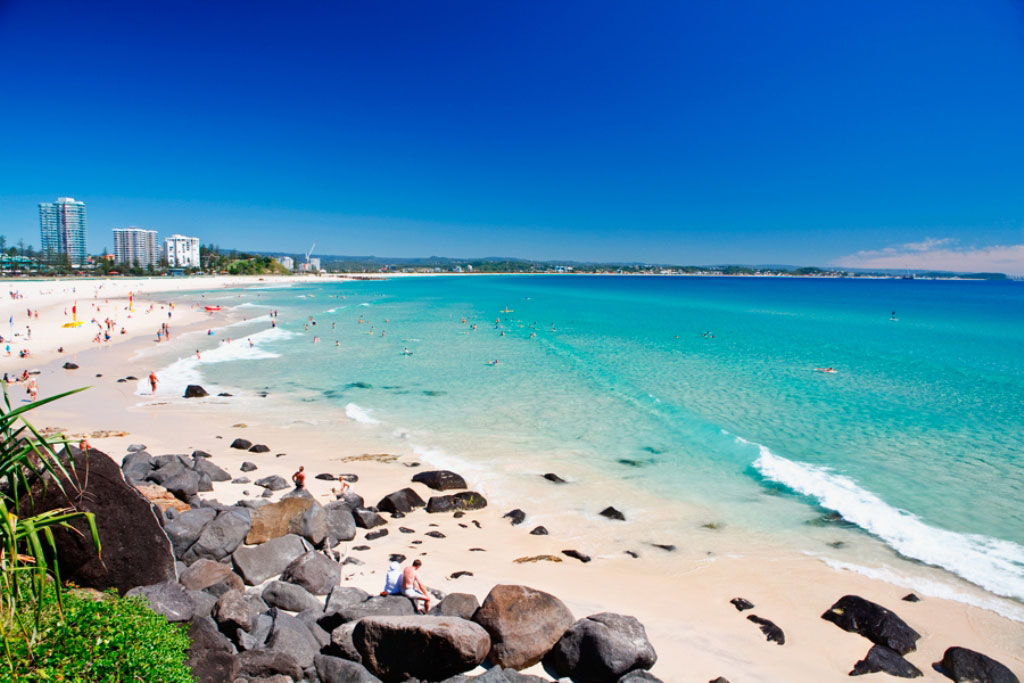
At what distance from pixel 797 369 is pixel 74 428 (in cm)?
3670

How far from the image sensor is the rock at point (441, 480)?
49.3 feet

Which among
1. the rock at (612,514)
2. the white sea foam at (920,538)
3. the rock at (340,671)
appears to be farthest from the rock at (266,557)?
the white sea foam at (920,538)

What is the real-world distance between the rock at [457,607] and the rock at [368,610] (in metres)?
0.40

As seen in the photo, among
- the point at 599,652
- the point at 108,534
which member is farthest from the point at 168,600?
the point at 599,652

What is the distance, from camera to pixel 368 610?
819 cm

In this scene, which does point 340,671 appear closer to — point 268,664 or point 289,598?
point 268,664

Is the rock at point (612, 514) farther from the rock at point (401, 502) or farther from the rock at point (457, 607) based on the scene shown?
the rock at point (457, 607)

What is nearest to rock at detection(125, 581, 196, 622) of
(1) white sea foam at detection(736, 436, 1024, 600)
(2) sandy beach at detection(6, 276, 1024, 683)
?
(2) sandy beach at detection(6, 276, 1024, 683)

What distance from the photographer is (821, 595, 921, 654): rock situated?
900cm

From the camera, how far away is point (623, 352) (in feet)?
141

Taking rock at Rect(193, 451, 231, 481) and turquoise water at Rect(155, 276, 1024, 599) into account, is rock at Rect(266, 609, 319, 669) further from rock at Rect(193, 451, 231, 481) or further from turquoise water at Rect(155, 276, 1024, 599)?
turquoise water at Rect(155, 276, 1024, 599)

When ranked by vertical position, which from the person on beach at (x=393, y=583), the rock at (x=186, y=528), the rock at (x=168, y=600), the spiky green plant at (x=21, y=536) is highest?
the spiky green plant at (x=21, y=536)

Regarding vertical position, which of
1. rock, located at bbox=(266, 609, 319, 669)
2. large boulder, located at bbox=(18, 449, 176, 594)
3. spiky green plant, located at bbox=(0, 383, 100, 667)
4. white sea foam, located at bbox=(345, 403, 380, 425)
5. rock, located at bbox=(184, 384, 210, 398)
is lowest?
white sea foam, located at bbox=(345, 403, 380, 425)

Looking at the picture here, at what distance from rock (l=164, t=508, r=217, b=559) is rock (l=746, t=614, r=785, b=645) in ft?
31.3
